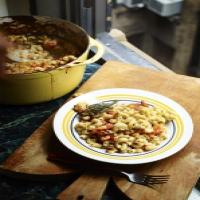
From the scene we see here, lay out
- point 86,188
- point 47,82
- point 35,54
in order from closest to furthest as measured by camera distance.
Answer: point 86,188, point 47,82, point 35,54

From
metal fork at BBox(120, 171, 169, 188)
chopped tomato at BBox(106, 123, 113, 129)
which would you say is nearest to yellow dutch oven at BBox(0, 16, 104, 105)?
chopped tomato at BBox(106, 123, 113, 129)

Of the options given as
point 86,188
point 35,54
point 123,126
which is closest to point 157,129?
point 123,126

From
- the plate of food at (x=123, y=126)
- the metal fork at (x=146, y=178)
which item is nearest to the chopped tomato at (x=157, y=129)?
the plate of food at (x=123, y=126)

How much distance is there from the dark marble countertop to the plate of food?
71 millimetres

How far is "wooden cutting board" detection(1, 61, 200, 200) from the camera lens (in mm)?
707

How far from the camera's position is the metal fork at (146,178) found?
2.35ft

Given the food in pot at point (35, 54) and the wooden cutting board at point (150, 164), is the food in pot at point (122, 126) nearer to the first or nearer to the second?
the wooden cutting board at point (150, 164)

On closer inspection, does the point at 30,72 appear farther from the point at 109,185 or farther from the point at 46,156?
the point at 109,185

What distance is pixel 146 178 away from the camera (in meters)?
0.72

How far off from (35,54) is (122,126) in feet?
1.25

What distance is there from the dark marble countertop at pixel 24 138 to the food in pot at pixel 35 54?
88mm

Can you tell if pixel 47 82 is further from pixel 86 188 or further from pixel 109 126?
pixel 86 188

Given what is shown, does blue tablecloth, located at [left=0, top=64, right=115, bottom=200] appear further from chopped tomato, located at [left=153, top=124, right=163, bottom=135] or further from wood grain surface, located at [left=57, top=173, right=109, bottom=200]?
chopped tomato, located at [left=153, top=124, right=163, bottom=135]

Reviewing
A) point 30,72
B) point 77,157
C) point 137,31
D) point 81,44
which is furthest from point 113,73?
point 137,31
